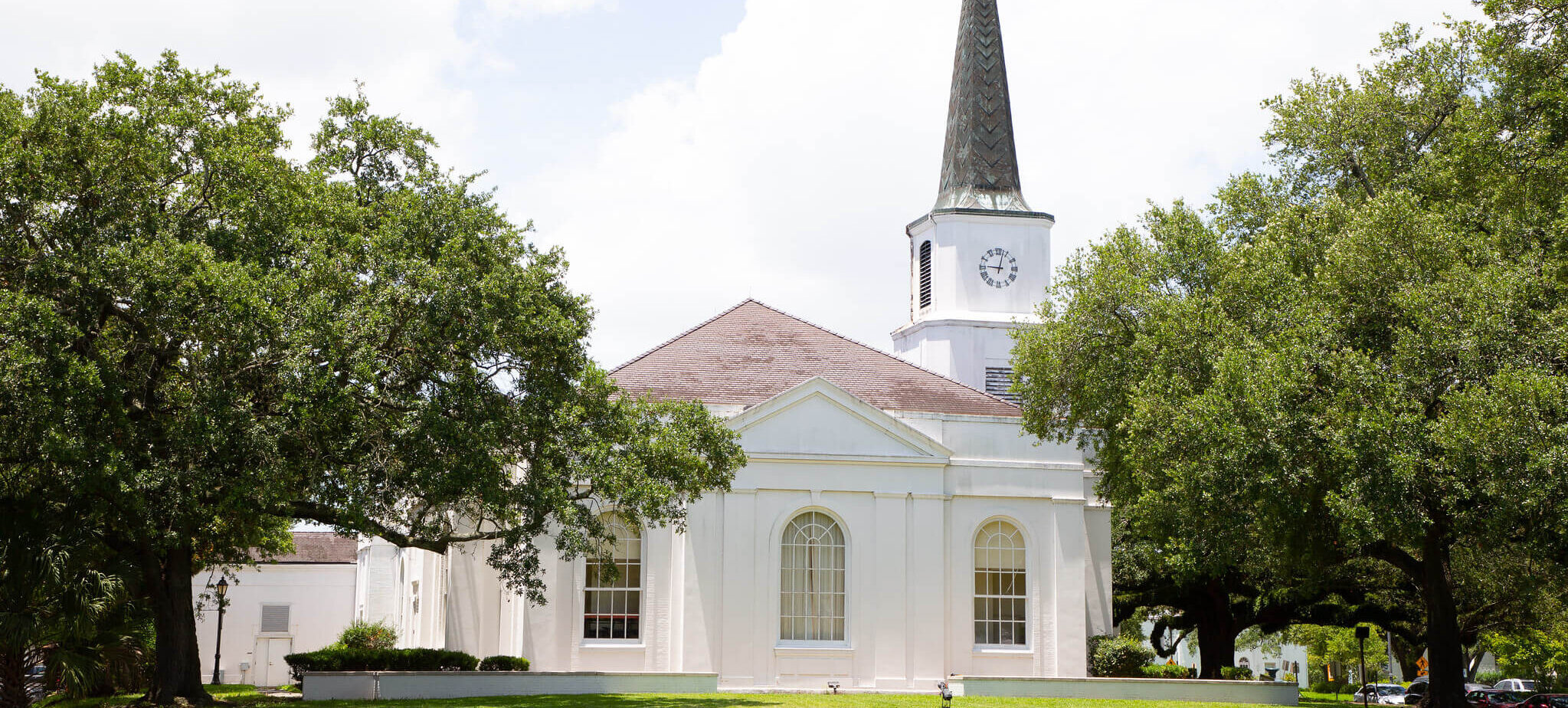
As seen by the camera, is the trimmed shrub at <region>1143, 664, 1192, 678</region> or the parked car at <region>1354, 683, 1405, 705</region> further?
the parked car at <region>1354, 683, 1405, 705</region>

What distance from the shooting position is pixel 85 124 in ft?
Answer: 65.1

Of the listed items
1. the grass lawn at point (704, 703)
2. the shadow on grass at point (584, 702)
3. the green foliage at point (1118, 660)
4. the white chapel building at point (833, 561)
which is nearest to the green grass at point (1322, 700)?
the green foliage at point (1118, 660)

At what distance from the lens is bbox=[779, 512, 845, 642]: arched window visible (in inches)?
1230

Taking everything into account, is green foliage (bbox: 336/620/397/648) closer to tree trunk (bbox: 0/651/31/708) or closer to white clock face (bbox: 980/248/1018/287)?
tree trunk (bbox: 0/651/31/708)

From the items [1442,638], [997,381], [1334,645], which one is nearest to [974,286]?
[997,381]

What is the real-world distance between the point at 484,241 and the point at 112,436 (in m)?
6.10

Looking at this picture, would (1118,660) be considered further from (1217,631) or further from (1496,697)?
(1496,697)

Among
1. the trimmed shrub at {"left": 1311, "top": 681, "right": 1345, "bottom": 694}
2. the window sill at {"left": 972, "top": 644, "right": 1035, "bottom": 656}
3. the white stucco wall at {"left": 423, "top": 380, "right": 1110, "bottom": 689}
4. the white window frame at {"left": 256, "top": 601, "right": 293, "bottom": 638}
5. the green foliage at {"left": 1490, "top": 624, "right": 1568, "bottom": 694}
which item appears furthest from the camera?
the trimmed shrub at {"left": 1311, "top": 681, "right": 1345, "bottom": 694}

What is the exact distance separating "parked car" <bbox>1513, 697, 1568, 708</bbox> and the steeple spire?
21.9 metres

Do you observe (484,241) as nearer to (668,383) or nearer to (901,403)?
(668,383)

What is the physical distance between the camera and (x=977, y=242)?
160ft

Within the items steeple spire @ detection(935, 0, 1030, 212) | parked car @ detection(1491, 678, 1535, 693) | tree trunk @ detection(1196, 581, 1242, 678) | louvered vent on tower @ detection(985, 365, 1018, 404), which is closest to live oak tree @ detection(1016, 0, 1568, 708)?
tree trunk @ detection(1196, 581, 1242, 678)

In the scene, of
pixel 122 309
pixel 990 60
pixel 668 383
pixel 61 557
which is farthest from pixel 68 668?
pixel 990 60

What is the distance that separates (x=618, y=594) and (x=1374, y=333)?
16.6 meters
